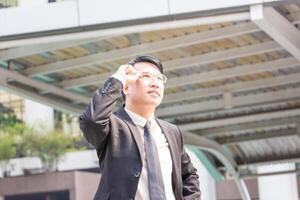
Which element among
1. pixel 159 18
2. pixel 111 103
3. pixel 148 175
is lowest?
pixel 148 175

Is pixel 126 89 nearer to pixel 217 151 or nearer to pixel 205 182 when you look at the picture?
pixel 217 151

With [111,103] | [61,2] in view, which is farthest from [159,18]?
[111,103]

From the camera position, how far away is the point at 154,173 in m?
3.31

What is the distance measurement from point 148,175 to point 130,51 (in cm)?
713

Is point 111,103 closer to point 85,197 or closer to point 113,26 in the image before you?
point 113,26

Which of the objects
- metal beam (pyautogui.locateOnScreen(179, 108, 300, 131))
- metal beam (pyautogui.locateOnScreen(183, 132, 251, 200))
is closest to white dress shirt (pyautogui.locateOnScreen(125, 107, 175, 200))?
metal beam (pyautogui.locateOnScreen(179, 108, 300, 131))

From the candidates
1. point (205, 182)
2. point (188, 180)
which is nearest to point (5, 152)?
point (205, 182)

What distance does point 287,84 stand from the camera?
12.5 metres

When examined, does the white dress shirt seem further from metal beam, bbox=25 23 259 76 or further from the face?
metal beam, bbox=25 23 259 76

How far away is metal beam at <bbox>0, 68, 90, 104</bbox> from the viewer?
35.6ft

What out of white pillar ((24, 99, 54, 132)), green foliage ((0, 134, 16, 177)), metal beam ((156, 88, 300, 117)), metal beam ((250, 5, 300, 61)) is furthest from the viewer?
white pillar ((24, 99, 54, 132))

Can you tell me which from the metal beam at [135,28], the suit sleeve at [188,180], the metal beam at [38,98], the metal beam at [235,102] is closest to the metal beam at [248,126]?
the metal beam at [235,102]

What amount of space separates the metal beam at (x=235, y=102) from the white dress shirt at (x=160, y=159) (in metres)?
9.54

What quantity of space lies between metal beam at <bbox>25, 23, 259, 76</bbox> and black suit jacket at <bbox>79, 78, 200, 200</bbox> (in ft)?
20.3
